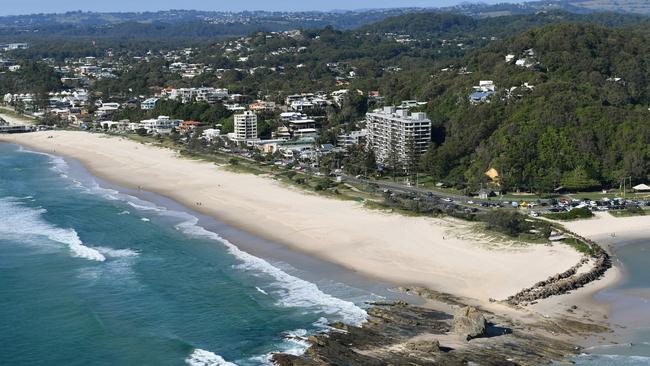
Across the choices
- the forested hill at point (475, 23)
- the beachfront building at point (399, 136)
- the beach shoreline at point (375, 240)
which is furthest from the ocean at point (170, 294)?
the forested hill at point (475, 23)

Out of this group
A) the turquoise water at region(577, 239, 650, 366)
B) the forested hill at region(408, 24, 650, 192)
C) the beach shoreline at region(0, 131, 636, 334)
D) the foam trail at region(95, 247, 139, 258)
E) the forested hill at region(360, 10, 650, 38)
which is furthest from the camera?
the forested hill at region(360, 10, 650, 38)

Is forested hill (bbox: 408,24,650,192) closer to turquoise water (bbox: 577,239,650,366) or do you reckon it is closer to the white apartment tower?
turquoise water (bbox: 577,239,650,366)

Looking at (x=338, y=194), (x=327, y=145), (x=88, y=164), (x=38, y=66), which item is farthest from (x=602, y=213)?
(x=38, y=66)

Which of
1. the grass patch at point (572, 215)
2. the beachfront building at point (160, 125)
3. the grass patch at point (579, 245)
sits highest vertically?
the grass patch at point (579, 245)

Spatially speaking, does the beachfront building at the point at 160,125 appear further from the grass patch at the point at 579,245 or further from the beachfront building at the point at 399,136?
the grass patch at the point at 579,245

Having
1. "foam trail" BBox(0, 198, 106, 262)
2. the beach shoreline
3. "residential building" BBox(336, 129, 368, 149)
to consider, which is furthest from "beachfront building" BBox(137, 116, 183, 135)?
"foam trail" BBox(0, 198, 106, 262)

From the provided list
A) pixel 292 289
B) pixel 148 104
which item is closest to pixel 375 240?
pixel 292 289
